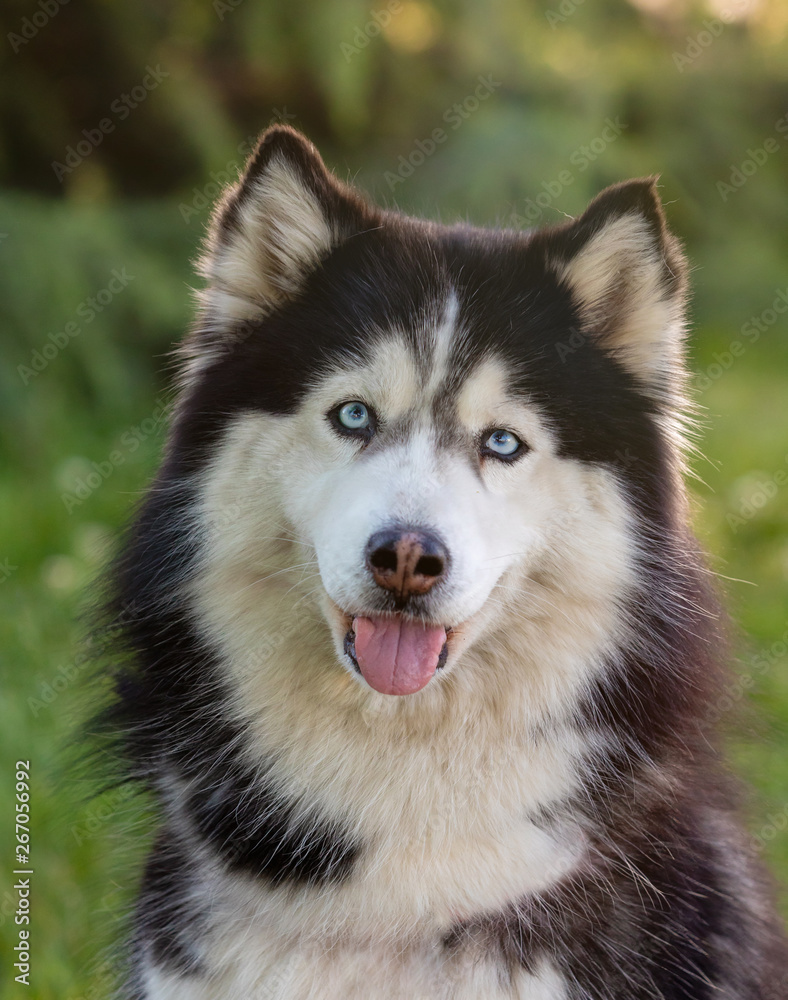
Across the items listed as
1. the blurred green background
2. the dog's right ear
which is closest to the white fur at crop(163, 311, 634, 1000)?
the dog's right ear

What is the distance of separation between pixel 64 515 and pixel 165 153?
9.02 feet

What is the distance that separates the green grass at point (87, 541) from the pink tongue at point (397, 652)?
0.94m

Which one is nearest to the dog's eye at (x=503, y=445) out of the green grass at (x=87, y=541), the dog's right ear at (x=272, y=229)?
the dog's right ear at (x=272, y=229)

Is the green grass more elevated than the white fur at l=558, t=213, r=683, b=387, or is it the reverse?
the white fur at l=558, t=213, r=683, b=387

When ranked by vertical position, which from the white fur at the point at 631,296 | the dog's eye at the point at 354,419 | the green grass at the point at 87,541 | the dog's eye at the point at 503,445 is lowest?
the green grass at the point at 87,541

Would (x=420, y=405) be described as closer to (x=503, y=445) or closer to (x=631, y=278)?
(x=503, y=445)

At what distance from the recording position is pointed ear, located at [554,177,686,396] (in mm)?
2307

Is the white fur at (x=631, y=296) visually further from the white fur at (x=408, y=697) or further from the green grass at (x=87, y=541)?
the green grass at (x=87, y=541)

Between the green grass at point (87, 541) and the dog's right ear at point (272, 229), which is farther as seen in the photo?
the green grass at point (87, 541)

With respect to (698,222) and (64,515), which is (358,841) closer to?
(64,515)

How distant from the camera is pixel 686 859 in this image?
2.35 meters

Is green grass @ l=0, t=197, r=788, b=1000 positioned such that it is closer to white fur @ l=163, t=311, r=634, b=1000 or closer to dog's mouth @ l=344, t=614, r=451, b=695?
white fur @ l=163, t=311, r=634, b=1000

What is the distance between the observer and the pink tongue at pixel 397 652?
2080 millimetres

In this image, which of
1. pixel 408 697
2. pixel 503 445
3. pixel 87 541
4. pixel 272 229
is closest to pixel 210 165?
pixel 87 541
